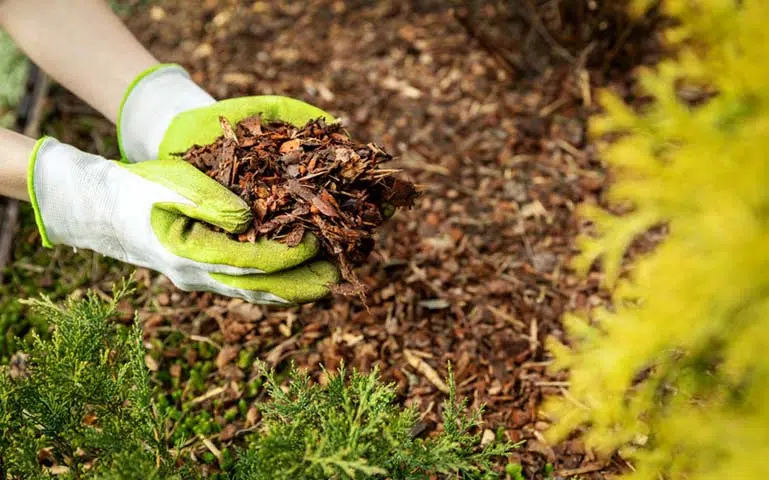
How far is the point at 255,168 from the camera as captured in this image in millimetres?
2275

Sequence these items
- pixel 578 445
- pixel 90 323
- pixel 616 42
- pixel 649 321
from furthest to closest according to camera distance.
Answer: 1. pixel 616 42
2. pixel 578 445
3. pixel 90 323
4. pixel 649 321

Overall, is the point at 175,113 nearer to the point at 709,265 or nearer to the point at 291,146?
the point at 291,146

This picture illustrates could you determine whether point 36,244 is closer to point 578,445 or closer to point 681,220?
point 578,445

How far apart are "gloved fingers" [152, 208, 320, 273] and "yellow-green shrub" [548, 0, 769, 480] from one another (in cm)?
95

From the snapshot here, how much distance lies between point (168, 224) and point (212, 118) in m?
0.57

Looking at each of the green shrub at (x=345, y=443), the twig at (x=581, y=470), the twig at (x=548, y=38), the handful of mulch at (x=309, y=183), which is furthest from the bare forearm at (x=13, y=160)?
the twig at (x=548, y=38)

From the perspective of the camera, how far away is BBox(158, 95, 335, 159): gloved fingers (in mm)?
2510

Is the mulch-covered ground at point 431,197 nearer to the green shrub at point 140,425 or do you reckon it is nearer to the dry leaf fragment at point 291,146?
the green shrub at point 140,425

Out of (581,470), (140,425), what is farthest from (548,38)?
(140,425)

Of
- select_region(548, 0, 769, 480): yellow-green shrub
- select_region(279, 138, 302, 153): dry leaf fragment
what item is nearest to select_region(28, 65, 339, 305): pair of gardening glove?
select_region(279, 138, 302, 153): dry leaf fragment

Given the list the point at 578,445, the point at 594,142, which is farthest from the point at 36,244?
the point at 594,142

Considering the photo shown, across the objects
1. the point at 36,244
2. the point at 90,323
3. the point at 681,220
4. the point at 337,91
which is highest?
the point at 681,220

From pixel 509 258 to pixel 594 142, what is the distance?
99cm

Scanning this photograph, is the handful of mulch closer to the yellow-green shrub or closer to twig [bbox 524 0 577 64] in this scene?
the yellow-green shrub
